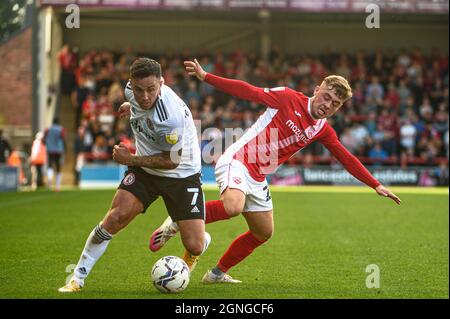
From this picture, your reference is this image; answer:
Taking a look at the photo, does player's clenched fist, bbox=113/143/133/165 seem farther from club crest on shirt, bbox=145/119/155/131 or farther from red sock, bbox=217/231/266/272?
red sock, bbox=217/231/266/272

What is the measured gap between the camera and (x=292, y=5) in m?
27.9

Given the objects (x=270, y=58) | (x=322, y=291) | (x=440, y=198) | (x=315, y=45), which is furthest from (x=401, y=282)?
(x=315, y=45)

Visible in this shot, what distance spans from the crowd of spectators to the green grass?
6.83m

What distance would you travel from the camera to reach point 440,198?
2083 cm

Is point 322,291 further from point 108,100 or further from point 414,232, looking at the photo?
point 108,100

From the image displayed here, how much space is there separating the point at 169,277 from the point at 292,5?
2165 centimetres

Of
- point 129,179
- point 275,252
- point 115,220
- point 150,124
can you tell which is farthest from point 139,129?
point 275,252

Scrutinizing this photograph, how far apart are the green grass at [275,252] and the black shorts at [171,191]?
0.70 meters

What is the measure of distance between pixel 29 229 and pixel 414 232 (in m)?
5.84

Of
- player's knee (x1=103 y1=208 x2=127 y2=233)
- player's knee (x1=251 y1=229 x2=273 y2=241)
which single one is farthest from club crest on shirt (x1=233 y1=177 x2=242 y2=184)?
player's knee (x1=103 y1=208 x2=127 y2=233)

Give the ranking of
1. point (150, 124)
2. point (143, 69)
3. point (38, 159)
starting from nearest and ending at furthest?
point (143, 69) < point (150, 124) < point (38, 159)

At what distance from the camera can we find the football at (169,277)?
7.25 metres

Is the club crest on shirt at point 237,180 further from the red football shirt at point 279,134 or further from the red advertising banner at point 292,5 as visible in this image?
the red advertising banner at point 292,5

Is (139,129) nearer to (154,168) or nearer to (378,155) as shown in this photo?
(154,168)
